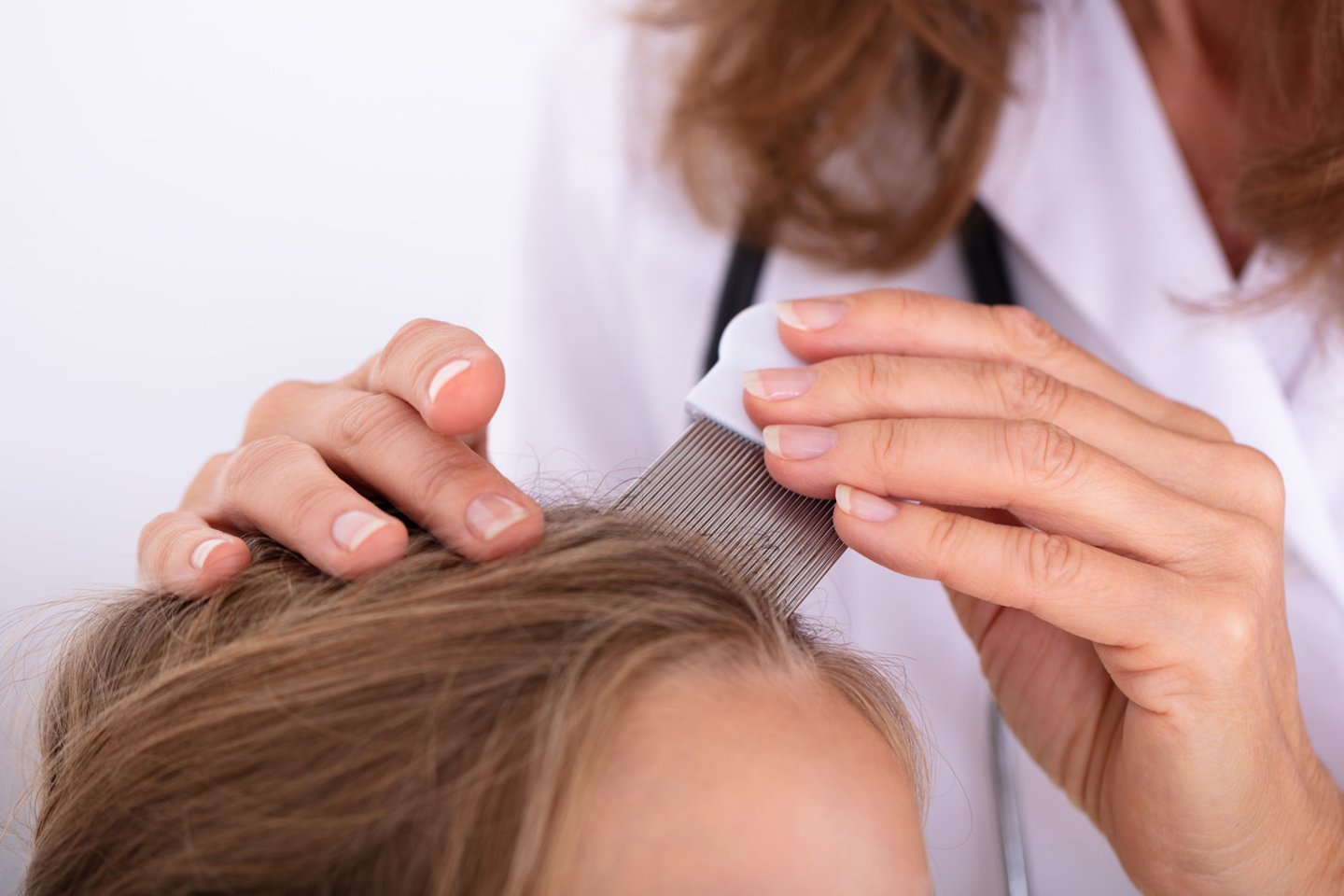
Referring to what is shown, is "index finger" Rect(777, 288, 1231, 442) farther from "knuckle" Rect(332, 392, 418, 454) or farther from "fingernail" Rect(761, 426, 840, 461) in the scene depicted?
"knuckle" Rect(332, 392, 418, 454)

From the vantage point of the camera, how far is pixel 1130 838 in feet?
2.64

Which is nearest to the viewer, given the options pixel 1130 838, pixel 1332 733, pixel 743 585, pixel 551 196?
pixel 743 585

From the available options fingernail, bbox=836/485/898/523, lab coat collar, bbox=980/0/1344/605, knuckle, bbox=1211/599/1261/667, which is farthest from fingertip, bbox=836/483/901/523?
lab coat collar, bbox=980/0/1344/605

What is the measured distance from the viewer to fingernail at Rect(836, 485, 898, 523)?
0.67 metres

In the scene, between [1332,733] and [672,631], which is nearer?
[672,631]

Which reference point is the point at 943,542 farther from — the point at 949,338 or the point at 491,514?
the point at 491,514

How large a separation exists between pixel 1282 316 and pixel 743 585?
634mm

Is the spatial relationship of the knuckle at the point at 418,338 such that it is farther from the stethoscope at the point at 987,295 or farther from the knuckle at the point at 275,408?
the stethoscope at the point at 987,295

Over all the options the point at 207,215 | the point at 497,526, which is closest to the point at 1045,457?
the point at 497,526

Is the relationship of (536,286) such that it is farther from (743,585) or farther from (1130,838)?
(1130,838)

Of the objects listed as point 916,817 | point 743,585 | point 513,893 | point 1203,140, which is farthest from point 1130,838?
point 1203,140

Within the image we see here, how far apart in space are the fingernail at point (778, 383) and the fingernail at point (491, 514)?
17 centimetres

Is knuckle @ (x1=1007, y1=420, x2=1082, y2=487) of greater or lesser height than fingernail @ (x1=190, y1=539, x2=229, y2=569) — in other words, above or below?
below

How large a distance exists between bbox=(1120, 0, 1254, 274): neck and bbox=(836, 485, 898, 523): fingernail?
61 cm
